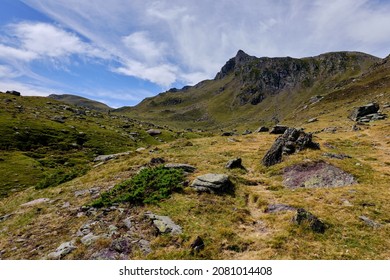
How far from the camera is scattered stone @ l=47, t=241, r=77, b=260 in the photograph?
14.7 m

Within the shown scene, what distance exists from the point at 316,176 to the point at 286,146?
25.0 ft

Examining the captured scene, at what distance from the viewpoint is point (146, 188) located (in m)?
22.8

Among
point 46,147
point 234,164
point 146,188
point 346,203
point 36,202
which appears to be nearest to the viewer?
point 346,203

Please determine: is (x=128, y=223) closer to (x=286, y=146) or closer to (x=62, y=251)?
(x=62, y=251)

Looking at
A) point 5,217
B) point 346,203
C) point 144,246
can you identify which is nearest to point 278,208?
point 346,203

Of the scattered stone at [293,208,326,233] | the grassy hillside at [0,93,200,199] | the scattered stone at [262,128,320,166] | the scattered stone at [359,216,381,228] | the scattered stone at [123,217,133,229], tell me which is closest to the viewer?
the scattered stone at [293,208,326,233]

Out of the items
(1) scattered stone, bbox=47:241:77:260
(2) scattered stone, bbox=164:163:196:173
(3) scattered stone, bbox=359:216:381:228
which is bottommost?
(1) scattered stone, bbox=47:241:77:260

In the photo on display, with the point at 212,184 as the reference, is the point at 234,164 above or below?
above

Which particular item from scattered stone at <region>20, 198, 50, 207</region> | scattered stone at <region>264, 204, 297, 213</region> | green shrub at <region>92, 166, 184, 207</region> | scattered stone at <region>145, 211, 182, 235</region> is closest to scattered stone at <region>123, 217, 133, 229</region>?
scattered stone at <region>145, 211, 182, 235</region>

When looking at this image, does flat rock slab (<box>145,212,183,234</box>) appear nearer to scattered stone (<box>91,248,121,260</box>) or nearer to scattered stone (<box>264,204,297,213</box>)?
scattered stone (<box>91,248,121,260</box>)

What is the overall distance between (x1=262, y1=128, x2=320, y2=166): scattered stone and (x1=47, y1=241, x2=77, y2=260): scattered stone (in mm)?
21144

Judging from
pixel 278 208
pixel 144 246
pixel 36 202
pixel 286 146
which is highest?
pixel 286 146
